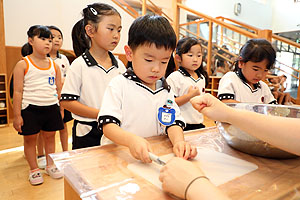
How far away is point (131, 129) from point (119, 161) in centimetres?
26

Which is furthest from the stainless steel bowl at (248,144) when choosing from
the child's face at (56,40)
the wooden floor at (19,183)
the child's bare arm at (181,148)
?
the child's face at (56,40)

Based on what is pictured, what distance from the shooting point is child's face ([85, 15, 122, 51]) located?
1.11 m

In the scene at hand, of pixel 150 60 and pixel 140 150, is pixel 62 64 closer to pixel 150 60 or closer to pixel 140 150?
pixel 150 60

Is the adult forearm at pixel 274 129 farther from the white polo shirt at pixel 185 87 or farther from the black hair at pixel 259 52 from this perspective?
the white polo shirt at pixel 185 87

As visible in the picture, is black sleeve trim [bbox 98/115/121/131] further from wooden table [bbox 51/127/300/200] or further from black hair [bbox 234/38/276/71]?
black hair [bbox 234/38/276/71]

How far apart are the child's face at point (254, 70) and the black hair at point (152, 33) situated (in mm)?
758

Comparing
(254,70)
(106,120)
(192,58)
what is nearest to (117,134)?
(106,120)

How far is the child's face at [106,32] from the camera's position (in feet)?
3.65

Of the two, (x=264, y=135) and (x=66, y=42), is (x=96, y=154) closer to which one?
(x=264, y=135)

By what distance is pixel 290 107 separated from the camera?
81 centimetres

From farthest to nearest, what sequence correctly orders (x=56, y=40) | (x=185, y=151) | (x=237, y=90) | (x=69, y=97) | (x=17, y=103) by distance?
(x=56, y=40) → (x=17, y=103) → (x=237, y=90) → (x=69, y=97) → (x=185, y=151)

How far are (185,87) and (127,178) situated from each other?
1194 millimetres

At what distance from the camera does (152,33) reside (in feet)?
2.42

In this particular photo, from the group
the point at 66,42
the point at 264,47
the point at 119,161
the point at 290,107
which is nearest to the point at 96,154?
the point at 119,161
